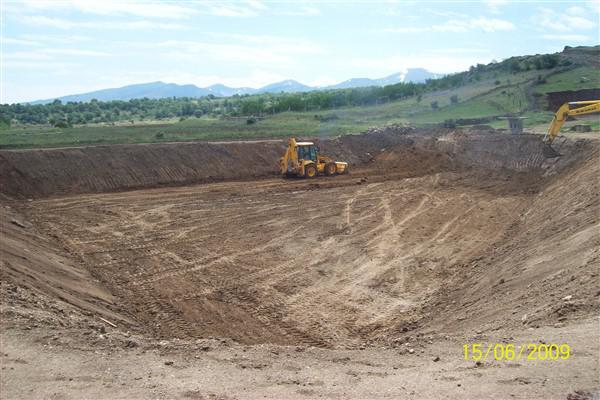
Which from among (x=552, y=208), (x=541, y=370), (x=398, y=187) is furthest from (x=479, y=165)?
(x=541, y=370)

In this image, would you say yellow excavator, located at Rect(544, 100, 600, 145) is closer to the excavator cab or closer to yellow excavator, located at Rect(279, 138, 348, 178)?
the excavator cab

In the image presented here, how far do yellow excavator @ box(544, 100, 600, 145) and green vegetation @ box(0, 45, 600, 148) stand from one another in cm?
663

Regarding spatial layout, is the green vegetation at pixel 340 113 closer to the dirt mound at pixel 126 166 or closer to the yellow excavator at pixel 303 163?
the dirt mound at pixel 126 166

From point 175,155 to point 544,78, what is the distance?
138 ft

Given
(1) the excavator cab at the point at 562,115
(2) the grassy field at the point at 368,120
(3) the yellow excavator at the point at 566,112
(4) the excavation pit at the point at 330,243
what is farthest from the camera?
(2) the grassy field at the point at 368,120

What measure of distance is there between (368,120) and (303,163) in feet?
99.1

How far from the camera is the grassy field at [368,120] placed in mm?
39969

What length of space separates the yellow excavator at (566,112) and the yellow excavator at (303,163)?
12146 millimetres

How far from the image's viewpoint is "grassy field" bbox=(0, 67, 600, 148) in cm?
3997

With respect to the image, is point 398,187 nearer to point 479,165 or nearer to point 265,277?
point 479,165
